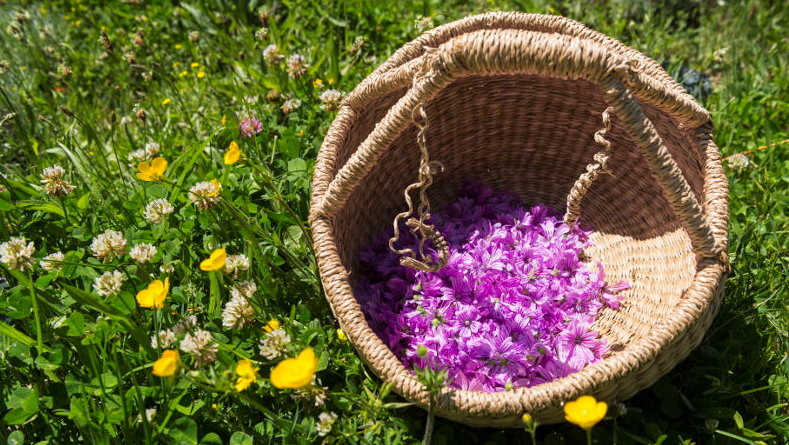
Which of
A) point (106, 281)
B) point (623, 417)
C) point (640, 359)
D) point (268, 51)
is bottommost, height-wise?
point (623, 417)

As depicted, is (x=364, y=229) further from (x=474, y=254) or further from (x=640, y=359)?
(x=640, y=359)

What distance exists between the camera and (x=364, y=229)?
6.15 feet

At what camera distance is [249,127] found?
192 cm

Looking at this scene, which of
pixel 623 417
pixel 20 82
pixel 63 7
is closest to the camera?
pixel 623 417

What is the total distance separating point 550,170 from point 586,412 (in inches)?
51.3

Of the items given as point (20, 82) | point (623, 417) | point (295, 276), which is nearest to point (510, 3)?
point (295, 276)

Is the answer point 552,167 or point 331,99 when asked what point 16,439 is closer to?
point 331,99

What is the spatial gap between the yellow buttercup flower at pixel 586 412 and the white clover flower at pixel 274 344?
2.13ft

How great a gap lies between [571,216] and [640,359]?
617 millimetres

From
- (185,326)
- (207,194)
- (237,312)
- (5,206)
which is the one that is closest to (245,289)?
(237,312)

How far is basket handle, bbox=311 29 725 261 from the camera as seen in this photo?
1.21 metres

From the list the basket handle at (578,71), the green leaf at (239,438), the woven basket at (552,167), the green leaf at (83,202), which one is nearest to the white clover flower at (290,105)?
the woven basket at (552,167)

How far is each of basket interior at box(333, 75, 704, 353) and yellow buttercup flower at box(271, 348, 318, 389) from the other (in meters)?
0.63

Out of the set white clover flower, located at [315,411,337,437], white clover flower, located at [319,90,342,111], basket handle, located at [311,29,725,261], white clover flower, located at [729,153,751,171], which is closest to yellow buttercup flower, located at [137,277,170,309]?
white clover flower, located at [315,411,337,437]
